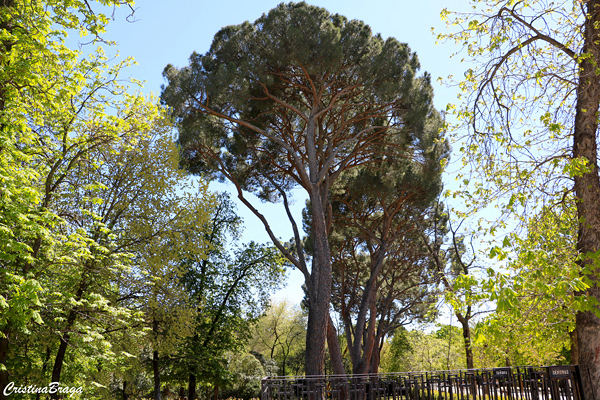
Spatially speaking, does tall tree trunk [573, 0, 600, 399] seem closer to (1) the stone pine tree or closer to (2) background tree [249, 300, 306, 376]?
(1) the stone pine tree

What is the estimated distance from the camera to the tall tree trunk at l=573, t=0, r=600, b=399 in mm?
5941

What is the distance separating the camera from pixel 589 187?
240 inches

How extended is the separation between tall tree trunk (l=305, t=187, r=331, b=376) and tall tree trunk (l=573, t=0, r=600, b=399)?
611cm

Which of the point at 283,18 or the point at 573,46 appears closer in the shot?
the point at 573,46

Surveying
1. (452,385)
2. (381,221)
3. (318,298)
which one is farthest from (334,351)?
(452,385)

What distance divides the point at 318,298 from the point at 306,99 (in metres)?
6.20

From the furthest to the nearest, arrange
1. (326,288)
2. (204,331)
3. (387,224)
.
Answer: (204,331), (387,224), (326,288)

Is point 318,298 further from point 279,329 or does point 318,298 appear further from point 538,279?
point 279,329

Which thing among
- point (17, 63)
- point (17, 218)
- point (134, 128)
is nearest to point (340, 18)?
point (134, 128)

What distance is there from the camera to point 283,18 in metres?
12.2

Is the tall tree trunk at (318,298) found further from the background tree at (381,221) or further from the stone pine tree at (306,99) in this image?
the background tree at (381,221)

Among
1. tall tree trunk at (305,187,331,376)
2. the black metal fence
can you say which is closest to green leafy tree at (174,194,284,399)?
tall tree trunk at (305,187,331,376)

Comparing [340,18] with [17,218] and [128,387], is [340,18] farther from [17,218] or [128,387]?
[128,387]

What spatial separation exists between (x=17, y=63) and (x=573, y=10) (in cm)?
836
